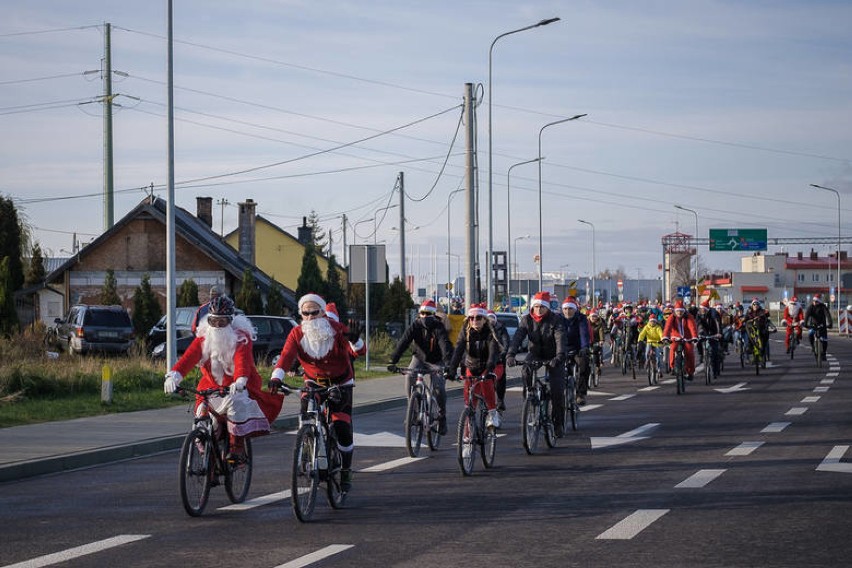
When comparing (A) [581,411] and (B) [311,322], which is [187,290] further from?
(B) [311,322]

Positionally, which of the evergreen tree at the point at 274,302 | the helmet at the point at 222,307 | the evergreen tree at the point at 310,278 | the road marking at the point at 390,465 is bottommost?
the road marking at the point at 390,465

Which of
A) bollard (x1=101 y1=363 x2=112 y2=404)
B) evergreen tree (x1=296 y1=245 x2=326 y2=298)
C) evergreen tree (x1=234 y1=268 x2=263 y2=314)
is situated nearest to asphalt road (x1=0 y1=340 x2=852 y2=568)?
bollard (x1=101 y1=363 x2=112 y2=404)

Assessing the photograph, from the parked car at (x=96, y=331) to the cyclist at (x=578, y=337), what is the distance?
19893mm

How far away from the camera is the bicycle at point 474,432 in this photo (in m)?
12.8

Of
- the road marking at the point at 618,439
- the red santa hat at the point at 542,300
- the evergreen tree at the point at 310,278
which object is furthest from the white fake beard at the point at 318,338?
the evergreen tree at the point at 310,278

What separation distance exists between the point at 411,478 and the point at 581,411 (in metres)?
9.45

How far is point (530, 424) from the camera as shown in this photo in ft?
48.9

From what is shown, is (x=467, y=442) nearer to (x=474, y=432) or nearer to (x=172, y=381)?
(x=474, y=432)

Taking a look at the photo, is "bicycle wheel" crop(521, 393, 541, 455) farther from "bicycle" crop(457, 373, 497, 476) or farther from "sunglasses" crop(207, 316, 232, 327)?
"sunglasses" crop(207, 316, 232, 327)

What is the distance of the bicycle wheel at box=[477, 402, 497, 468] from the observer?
13.3 metres

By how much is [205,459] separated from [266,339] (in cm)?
2248

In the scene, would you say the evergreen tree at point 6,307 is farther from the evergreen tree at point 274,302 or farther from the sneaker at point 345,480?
the sneaker at point 345,480

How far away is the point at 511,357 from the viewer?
46.5 ft

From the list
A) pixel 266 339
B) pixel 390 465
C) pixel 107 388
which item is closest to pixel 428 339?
pixel 390 465
